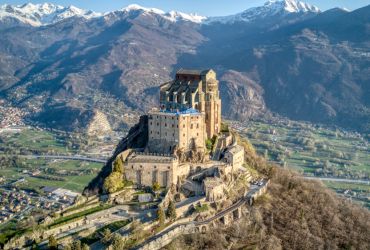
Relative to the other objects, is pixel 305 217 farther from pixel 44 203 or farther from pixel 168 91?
pixel 44 203

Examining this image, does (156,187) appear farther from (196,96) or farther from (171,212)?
(196,96)

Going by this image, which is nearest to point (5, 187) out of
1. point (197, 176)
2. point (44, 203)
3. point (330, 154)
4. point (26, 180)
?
point (26, 180)

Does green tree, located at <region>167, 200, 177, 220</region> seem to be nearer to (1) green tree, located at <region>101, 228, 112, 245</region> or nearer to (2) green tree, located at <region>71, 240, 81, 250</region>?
(1) green tree, located at <region>101, 228, 112, 245</region>

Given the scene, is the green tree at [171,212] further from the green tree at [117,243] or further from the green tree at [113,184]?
the green tree at [113,184]

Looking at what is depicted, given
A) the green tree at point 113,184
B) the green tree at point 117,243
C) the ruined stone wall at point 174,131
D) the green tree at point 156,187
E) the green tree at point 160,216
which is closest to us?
the green tree at point 117,243

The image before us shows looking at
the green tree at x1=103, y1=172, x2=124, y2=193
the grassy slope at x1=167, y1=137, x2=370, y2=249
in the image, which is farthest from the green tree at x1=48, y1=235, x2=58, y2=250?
the green tree at x1=103, y1=172, x2=124, y2=193

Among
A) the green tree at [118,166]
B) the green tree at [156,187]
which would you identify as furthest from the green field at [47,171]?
the green tree at [156,187]
